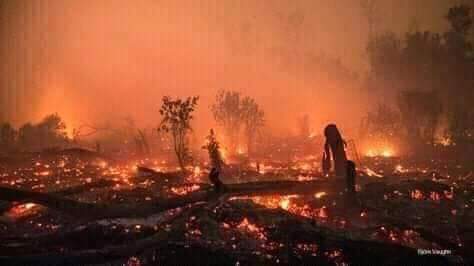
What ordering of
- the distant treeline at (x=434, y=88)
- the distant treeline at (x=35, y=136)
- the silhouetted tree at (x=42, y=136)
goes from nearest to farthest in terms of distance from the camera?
the distant treeline at (x=434, y=88) < the distant treeline at (x=35, y=136) < the silhouetted tree at (x=42, y=136)

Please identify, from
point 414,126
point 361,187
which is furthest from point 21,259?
point 414,126

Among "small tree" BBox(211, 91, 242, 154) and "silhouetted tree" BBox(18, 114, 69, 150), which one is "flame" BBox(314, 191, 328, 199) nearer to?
"small tree" BBox(211, 91, 242, 154)

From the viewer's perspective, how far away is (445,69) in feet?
261

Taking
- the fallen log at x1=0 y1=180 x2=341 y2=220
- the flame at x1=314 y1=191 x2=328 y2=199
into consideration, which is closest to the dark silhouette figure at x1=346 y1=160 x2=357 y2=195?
the flame at x1=314 y1=191 x2=328 y2=199

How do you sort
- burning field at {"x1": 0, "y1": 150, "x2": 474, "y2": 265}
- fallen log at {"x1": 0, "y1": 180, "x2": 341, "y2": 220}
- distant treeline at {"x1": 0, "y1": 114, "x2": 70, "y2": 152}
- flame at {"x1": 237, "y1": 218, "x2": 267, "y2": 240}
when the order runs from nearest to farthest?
burning field at {"x1": 0, "y1": 150, "x2": 474, "y2": 265} → flame at {"x1": 237, "y1": 218, "x2": 267, "y2": 240} → fallen log at {"x1": 0, "y1": 180, "x2": 341, "y2": 220} → distant treeline at {"x1": 0, "y1": 114, "x2": 70, "y2": 152}

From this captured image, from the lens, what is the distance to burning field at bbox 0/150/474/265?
15.4 meters

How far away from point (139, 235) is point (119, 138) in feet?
322

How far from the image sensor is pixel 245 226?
19.9m

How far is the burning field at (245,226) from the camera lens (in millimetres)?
15438

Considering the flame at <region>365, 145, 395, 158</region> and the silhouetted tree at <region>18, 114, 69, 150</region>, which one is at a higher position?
the silhouetted tree at <region>18, 114, 69, 150</region>

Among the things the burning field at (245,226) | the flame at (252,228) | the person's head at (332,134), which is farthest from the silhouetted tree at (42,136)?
the flame at (252,228)

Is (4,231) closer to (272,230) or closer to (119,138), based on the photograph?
(272,230)

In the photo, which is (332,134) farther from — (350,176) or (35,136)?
(35,136)

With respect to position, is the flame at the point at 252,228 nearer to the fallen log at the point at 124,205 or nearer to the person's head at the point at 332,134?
the fallen log at the point at 124,205
